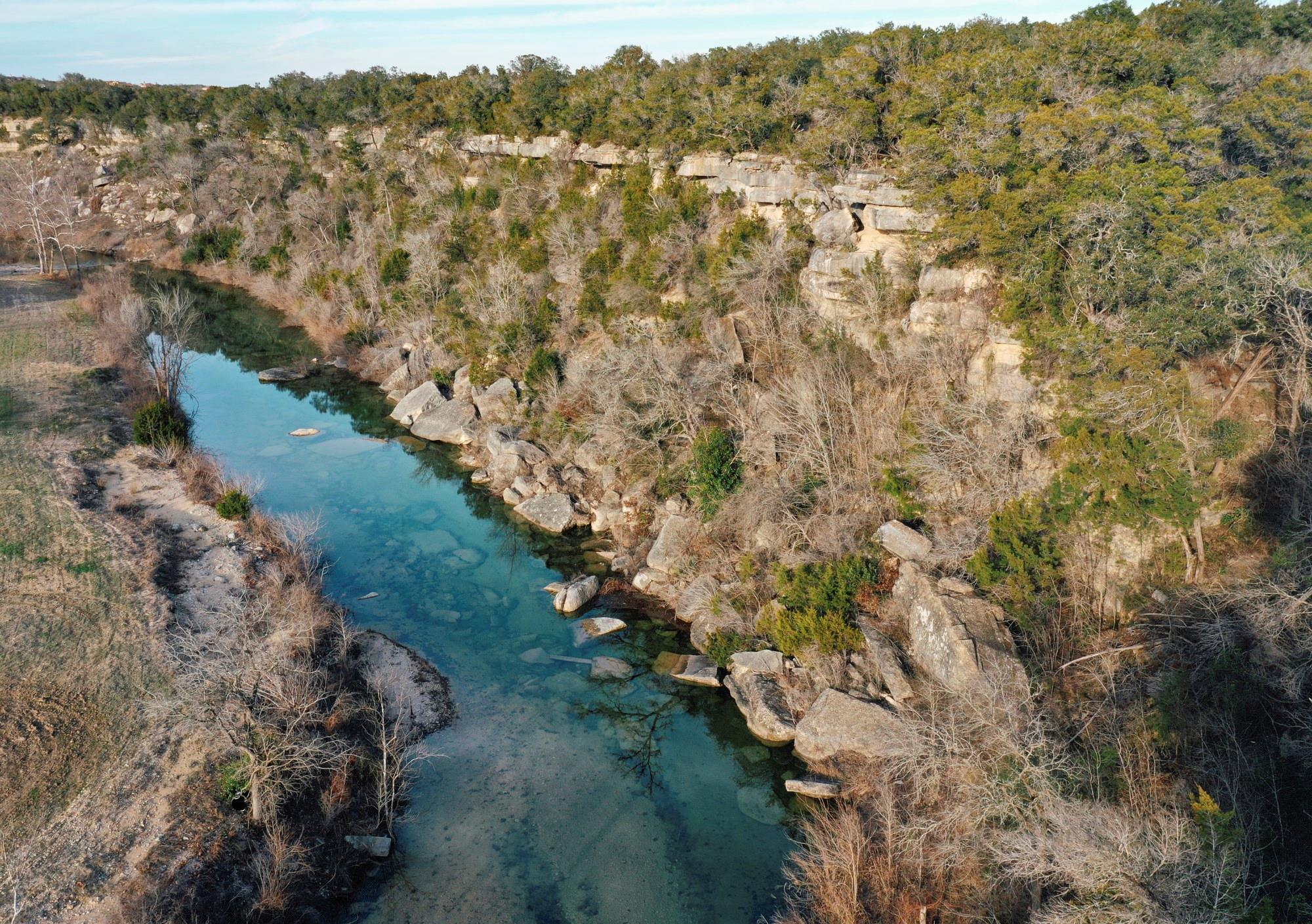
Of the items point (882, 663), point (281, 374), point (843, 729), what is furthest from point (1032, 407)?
point (281, 374)

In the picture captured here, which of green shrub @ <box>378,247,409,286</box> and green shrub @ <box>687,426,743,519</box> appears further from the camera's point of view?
green shrub @ <box>378,247,409,286</box>

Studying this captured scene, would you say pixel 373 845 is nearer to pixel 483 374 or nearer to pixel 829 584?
pixel 829 584

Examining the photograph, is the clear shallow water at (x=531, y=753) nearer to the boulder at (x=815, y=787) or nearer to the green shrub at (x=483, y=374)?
the boulder at (x=815, y=787)

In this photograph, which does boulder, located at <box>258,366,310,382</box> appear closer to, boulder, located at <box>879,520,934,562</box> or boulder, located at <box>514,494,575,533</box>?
boulder, located at <box>514,494,575,533</box>

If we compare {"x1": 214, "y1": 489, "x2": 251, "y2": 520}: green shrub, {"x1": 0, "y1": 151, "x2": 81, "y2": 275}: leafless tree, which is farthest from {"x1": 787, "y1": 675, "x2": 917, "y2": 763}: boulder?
{"x1": 0, "y1": 151, "x2": 81, "y2": 275}: leafless tree

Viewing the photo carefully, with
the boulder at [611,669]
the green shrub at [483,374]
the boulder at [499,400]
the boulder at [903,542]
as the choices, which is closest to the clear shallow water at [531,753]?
the boulder at [611,669]

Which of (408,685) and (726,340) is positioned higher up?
(726,340)
